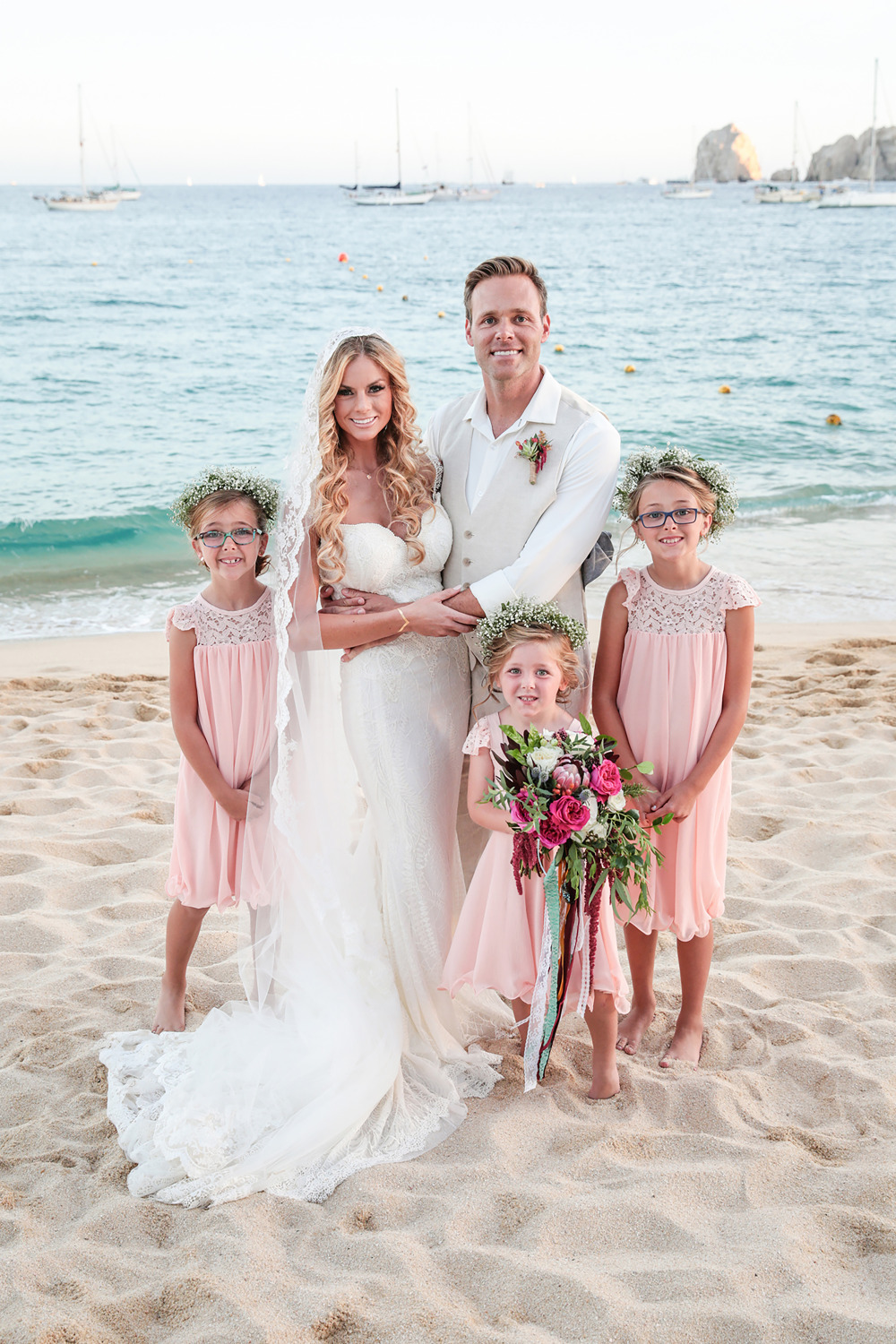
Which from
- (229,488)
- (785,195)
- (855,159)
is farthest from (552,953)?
(855,159)

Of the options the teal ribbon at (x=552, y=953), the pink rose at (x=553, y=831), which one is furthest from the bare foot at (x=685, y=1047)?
the pink rose at (x=553, y=831)

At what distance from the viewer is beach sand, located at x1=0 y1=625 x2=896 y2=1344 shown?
2.31m

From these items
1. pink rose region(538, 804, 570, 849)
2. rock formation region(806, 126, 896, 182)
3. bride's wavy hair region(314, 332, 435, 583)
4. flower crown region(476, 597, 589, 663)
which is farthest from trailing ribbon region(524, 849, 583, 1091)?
rock formation region(806, 126, 896, 182)

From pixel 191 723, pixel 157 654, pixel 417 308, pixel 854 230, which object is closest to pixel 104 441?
pixel 157 654

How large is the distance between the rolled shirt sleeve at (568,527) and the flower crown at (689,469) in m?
0.08

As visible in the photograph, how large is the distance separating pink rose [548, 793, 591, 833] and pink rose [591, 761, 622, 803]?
7 centimetres

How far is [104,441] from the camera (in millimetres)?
15070

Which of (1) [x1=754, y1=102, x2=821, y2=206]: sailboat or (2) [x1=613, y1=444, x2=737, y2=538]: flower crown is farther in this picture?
(1) [x1=754, y1=102, x2=821, y2=206]: sailboat

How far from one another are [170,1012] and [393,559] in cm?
176

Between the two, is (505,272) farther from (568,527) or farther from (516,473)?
(568,527)

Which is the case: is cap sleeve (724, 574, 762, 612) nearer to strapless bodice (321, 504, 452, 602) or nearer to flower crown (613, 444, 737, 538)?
flower crown (613, 444, 737, 538)

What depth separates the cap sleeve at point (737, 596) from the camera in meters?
3.26

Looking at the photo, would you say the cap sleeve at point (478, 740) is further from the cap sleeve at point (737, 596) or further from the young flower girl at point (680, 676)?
the cap sleeve at point (737, 596)

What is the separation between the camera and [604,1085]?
3.21 m
